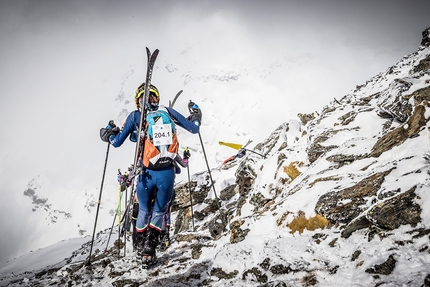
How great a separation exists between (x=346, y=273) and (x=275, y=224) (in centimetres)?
220

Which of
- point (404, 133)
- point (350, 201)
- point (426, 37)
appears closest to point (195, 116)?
point (350, 201)

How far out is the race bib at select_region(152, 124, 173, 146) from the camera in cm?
444

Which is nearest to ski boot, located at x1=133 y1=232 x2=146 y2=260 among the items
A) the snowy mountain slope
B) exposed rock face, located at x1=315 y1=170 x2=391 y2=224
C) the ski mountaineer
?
A: the ski mountaineer

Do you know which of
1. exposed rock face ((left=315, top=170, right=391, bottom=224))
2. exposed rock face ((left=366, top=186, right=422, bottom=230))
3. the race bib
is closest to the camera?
exposed rock face ((left=366, top=186, right=422, bottom=230))

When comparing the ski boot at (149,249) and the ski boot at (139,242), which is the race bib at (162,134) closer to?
the ski boot at (149,249)

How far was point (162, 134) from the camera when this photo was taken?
4.54m

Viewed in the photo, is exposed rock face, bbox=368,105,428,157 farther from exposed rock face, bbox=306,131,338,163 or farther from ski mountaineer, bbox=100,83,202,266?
ski mountaineer, bbox=100,83,202,266

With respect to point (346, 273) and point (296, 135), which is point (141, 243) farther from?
point (296, 135)

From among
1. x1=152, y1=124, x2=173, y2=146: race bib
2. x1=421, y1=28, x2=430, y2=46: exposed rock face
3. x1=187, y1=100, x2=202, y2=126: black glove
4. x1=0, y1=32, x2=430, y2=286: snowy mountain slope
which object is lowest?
x1=0, y1=32, x2=430, y2=286: snowy mountain slope

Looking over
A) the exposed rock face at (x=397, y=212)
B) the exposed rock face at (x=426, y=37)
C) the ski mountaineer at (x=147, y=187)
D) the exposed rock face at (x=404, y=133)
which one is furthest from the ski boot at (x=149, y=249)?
the exposed rock face at (x=426, y=37)

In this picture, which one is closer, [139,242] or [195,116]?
[139,242]

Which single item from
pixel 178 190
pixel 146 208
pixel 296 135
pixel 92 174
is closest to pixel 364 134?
pixel 296 135

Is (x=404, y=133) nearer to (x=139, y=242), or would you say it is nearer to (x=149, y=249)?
(x=149, y=249)

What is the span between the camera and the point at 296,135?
14.3m
